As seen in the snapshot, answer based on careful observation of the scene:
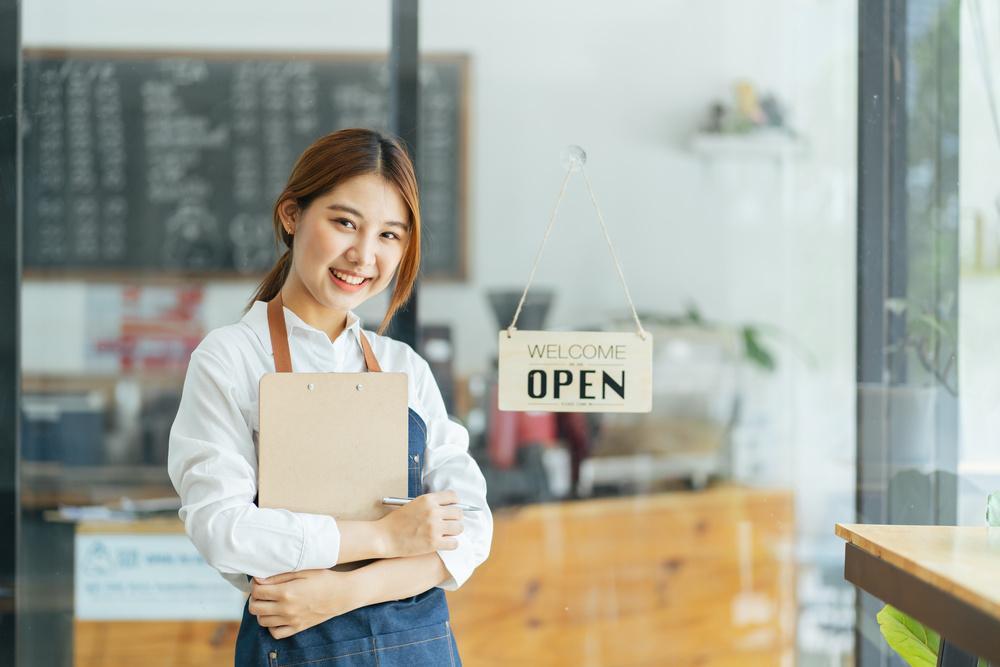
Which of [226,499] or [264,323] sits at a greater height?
[264,323]

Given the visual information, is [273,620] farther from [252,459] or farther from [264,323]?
[264,323]

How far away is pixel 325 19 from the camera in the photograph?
260 cm

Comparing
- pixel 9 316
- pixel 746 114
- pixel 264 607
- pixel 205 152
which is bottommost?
pixel 264 607

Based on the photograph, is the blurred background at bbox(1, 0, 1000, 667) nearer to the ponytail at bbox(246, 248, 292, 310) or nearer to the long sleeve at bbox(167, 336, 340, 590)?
the ponytail at bbox(246, 248, 292, 310)

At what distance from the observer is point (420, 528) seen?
117 cm

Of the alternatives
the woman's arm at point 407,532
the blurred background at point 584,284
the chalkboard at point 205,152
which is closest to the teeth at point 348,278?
the woman's arm at point 407,532

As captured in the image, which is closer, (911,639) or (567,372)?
(911,639)

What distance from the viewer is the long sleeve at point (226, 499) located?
3.47 ft

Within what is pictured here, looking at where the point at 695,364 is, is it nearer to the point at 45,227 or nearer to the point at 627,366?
the point at 627,366

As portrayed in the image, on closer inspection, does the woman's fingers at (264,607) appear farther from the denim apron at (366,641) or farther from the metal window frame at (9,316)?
the metal window frame at (9,316)

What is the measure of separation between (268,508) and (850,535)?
2.36ft

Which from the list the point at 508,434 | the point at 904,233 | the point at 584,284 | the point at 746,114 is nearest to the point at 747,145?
the point at 746,114

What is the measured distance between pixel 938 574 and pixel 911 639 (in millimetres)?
443

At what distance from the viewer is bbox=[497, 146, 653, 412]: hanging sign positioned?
1479 mm
